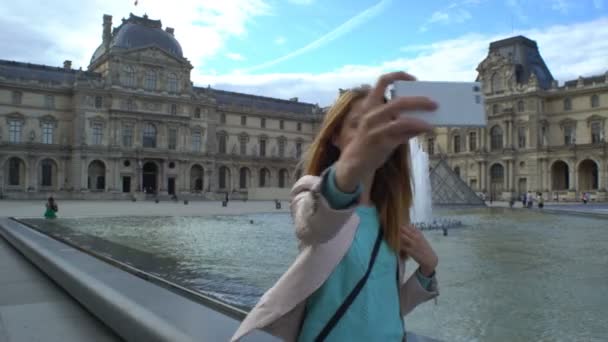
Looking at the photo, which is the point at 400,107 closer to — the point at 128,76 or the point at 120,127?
the point at 120,127

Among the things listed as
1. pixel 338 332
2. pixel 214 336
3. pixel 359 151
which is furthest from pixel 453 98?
pixel 214 336

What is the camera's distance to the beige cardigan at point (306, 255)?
1.31 meters

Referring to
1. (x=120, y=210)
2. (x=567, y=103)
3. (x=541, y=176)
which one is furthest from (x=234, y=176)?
(x=567, y=103)

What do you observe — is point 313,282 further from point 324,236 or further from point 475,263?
point 475,263

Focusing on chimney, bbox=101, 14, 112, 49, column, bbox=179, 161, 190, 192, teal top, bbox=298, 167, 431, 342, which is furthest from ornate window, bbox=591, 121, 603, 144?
teal top, bbox=298, 167, 431, 342

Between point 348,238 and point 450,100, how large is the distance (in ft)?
1.61

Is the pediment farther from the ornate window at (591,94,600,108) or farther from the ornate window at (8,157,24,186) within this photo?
the ornate window at (591,94,600,108)

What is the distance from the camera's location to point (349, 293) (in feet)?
4.80

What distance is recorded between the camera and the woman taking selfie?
4.07ft

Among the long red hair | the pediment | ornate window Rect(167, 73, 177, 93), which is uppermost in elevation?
the pediment

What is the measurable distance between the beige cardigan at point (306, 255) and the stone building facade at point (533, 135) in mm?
50916

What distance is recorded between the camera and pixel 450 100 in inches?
44.6

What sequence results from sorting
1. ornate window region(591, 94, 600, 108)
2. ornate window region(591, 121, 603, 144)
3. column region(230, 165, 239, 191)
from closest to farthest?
ornate window region(591, 121, 603, 144) → ornate window region(591, 94, 600, 108) → column region(230, 165, 239, 191)

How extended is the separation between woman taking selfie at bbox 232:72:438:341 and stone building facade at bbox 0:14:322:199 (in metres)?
48.8
